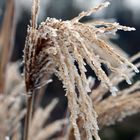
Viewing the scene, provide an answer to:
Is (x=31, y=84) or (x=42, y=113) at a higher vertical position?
(x=42, y=113)

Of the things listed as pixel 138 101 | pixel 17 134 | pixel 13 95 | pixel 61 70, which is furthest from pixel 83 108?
pixel 17 134

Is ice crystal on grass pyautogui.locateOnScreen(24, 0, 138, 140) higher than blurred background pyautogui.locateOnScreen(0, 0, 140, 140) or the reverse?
the reverse

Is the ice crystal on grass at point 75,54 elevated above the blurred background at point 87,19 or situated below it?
below

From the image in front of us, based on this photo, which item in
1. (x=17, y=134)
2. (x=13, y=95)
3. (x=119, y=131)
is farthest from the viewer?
(x=119, y=131)

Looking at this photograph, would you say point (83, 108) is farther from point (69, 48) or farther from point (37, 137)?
point (37, 137)

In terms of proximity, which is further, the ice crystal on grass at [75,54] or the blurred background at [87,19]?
the blurred background at [87,19]
